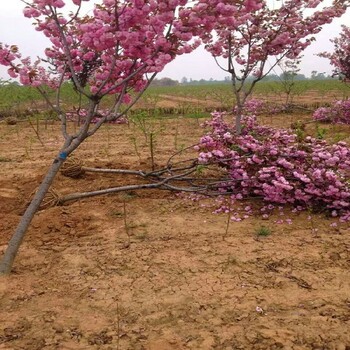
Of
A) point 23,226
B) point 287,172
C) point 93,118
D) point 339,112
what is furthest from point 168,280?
point 339,112

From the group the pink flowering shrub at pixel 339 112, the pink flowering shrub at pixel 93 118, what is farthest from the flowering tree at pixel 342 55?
the pink flowering shrub at pixel 93 118

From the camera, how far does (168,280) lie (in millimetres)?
3574

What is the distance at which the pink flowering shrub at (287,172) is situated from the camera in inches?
195

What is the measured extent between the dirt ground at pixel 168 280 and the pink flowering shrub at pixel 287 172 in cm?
29

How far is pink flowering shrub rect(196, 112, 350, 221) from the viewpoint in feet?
16.3

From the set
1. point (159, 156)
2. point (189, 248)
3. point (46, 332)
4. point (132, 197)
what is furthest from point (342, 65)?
point (46, 332)

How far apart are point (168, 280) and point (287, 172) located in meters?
2.63

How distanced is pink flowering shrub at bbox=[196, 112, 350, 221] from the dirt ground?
287 millimetres

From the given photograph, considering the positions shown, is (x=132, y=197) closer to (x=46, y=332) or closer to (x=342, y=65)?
(x=46, y=332)

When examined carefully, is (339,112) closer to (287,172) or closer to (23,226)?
(287,172)

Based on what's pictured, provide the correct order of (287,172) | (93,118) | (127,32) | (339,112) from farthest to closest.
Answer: (339,112) < (287,172) < (93,118) < (127,32)

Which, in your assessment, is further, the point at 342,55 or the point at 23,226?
the point at 342,55

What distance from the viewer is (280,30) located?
24.4 ft

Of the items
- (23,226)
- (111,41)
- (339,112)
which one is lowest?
(23,226)
